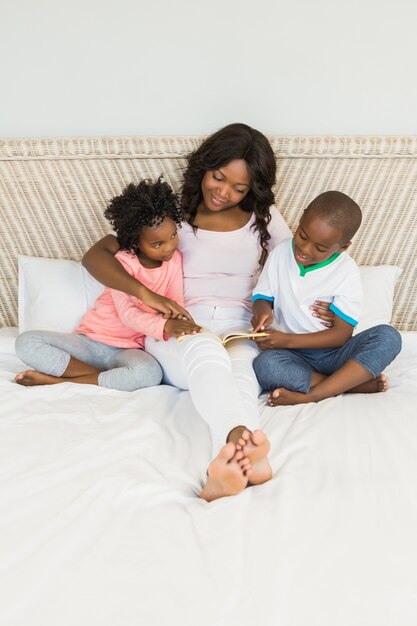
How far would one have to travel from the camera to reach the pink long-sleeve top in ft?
5.14

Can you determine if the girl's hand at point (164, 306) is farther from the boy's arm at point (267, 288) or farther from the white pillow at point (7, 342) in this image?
the white pillow at point (7, 342)

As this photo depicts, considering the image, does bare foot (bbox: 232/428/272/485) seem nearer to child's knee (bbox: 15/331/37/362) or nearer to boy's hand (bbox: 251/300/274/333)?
boy's hand (bbox: 251/300/274/333)

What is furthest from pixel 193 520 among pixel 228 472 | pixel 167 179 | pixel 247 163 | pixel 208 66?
pixel 208 66

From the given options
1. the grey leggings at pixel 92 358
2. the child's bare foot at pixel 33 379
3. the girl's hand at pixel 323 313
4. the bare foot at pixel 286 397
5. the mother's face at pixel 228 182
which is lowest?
the child's bare foot at pixel 33 379

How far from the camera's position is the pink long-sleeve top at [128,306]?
1567mm

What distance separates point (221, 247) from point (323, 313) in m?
0.34

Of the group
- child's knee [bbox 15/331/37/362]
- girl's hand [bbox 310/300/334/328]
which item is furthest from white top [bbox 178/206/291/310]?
child's knee [bbox 15/331/37/362]

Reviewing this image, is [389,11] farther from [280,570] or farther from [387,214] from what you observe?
[280,570]

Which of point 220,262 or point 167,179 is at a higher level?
point 167,179

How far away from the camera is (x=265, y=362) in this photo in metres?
1.44

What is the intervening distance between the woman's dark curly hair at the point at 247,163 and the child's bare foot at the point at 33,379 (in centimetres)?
58

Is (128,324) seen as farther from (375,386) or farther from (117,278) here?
(375,386)

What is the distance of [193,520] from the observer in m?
0.96

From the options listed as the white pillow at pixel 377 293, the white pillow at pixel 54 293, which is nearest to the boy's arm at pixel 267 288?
the white pillow at pixel 377 293
